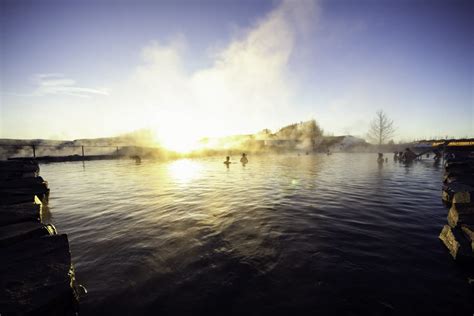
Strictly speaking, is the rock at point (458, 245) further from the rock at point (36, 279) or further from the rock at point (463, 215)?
the rock at point (36, 279)

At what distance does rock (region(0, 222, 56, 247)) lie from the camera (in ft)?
11.0

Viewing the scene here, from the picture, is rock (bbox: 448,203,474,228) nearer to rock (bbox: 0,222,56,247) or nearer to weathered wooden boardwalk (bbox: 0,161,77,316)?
weathered wooden boardwalk (bbox: 0,161,77,316)

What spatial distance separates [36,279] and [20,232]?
1.57 metres

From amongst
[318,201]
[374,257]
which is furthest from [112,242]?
[318,201]

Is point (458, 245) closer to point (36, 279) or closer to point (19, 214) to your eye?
point (36, 279)

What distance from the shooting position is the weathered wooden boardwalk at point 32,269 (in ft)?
7.49

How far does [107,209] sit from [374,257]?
9.62 meters

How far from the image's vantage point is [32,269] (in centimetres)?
280

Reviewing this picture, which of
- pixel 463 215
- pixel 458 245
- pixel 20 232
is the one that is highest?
pixel 20 232

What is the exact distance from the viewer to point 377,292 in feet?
11.1

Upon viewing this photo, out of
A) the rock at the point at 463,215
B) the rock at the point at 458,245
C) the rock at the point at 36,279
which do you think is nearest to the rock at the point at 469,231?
the rock at the point at 458,245

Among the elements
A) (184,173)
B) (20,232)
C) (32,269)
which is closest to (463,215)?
(32,269)

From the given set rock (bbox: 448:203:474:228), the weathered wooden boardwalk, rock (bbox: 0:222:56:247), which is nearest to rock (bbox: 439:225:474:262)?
rock (bbox: 448:203:474:228)

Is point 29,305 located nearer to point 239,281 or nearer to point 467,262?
Answer: point 239,281
